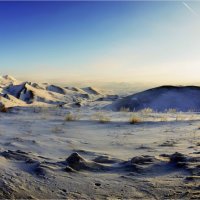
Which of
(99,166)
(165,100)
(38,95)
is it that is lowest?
(99,166)

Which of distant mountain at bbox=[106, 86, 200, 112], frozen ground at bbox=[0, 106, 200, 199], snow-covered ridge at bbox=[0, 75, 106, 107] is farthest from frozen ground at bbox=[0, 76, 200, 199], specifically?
snow-covered ridge at bbox=[0, 75, 106, 107]

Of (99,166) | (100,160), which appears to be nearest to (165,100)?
(100,160)

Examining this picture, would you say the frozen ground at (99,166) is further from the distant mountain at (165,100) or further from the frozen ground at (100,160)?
the distant mountain at (165,100)

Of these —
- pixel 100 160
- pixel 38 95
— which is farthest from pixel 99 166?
pixel 38 95

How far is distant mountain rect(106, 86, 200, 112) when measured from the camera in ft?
69.3

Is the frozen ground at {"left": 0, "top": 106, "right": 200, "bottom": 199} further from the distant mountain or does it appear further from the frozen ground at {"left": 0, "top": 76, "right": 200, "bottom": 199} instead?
the distant mountain

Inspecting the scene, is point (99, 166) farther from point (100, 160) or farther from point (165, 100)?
point (165, 100)

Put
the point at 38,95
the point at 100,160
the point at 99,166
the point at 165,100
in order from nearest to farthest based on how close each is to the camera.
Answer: the point at 99,166 < the point at 100,160 < the point at 165,100 < the point at 38,95

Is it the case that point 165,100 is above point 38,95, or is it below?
above

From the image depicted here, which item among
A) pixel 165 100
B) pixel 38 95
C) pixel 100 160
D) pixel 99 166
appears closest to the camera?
pixel 99 166

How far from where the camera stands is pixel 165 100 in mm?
21641

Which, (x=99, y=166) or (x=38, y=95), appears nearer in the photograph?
(x=99, y=166)

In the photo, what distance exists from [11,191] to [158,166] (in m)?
1.91

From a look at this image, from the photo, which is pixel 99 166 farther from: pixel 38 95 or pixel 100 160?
pixel 38 95
